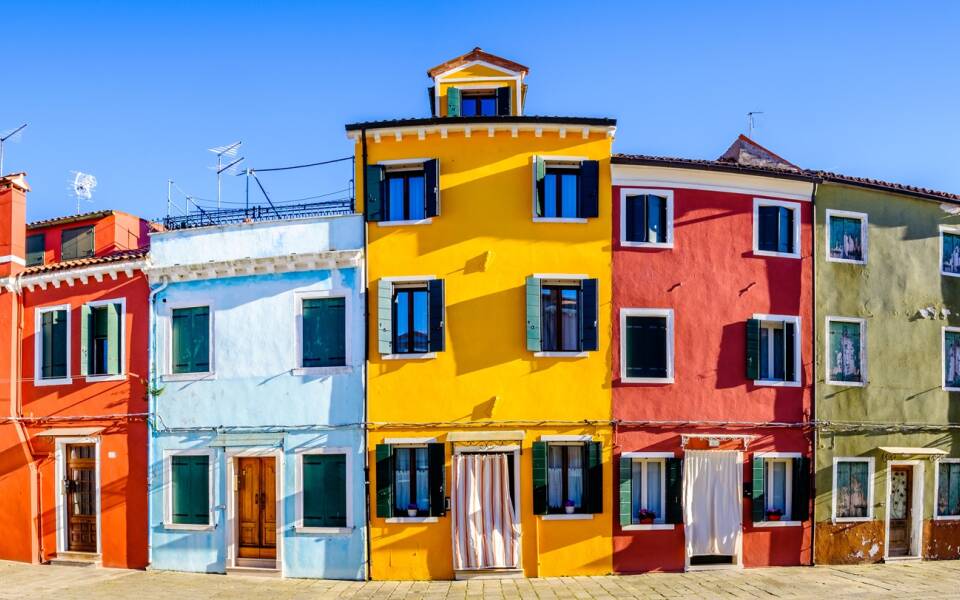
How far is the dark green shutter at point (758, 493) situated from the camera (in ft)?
62.3

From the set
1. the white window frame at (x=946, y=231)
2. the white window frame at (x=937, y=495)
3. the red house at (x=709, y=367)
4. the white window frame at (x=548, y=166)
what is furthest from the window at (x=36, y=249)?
the white window frame at (x=937, y=495)

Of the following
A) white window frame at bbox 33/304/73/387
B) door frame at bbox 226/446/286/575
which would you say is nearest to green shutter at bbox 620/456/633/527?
door frame at bbox 226/446/286/575

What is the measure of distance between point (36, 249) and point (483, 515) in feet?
55.6

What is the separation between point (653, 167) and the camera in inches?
756

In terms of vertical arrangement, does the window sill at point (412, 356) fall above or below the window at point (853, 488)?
above

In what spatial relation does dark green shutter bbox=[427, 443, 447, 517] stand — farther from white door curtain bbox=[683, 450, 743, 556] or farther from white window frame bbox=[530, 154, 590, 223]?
white window frame bbox=[530, 154, 590, 223]

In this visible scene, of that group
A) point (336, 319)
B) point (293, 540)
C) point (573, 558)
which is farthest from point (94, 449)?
point (573, 558)

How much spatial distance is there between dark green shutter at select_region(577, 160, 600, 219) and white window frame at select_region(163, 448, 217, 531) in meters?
10.7

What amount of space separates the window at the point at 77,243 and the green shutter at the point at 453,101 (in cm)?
1204

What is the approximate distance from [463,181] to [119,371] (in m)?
10.0

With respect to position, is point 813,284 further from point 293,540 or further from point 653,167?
point 293,540

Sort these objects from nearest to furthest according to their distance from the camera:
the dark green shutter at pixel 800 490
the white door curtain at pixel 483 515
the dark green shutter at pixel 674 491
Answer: the white door curtain at pixel 483 515
the dark green shutter at pixel 674 491
the dark green shutter at pixel 800 490

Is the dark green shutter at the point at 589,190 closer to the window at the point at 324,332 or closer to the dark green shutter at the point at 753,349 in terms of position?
the dark green shutter at the point at 753,349

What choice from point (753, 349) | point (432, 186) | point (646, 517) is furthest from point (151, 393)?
point (753, 349)
